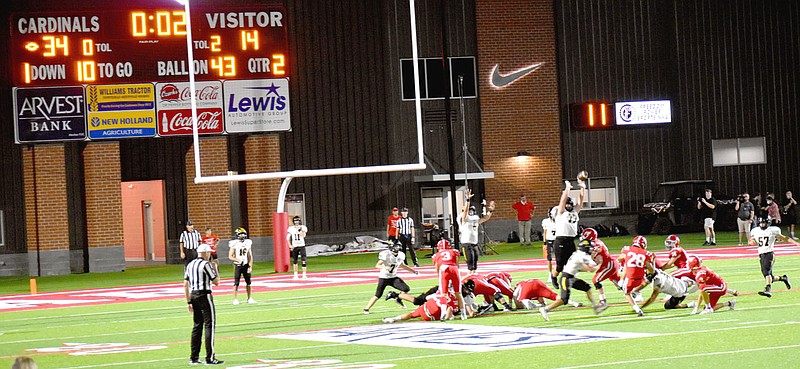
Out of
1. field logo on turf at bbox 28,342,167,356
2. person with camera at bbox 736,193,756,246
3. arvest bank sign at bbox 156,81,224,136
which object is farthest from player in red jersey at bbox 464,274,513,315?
person with camera at bbox 736,193,756,246

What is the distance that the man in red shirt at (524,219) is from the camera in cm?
3988

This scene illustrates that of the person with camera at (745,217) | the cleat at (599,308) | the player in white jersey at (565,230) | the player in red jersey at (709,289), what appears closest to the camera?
the player in red jersey at (709,289)

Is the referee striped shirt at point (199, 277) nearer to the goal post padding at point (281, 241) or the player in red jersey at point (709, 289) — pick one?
the player in red jersey at point (709, 289)

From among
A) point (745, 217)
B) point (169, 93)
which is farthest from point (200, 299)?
point (745, 217)

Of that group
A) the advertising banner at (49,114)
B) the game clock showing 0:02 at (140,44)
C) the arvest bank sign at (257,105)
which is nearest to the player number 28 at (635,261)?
the game clock showing 0:02 at (140,44)

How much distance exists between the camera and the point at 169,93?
34.2m

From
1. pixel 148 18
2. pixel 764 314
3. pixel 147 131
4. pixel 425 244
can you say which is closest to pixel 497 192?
pixel 425 244

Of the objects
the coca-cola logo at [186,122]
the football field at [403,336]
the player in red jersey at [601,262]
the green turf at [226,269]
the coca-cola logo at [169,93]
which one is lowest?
the green turf at [226,269]

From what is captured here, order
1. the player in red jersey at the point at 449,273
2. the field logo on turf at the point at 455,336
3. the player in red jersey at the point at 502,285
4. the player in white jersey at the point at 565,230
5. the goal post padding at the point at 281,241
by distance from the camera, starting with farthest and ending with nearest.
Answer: the goal post padding at the point at 281,241, the player in white jersey at the point at 565,230, the player in red jersey at the point at 502,285, the player in red jersey at the point at 449,273, the field logo on turf at the point at 455,336

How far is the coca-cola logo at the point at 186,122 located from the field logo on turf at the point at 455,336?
60.5ft

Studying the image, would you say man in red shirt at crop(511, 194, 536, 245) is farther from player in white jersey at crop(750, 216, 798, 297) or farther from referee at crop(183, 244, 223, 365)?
referee at crop(183, 244, 223, 365)

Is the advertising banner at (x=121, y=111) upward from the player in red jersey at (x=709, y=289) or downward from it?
upward

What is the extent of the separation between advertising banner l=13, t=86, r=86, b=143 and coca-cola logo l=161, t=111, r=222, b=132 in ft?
7.67

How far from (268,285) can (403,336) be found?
40.7 feet
